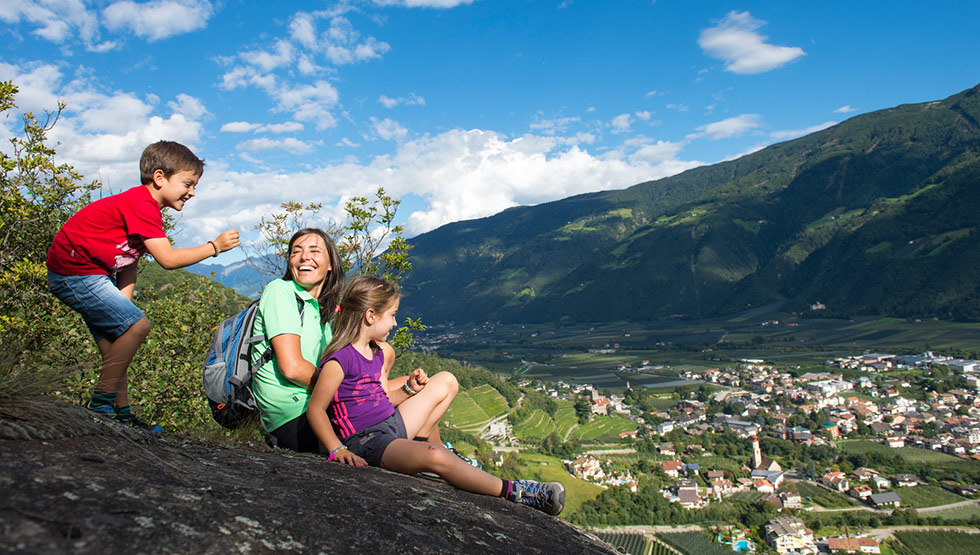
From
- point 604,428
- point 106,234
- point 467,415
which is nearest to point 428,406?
point 106,234

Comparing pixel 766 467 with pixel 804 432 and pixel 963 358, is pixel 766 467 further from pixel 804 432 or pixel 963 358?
pixel 963 358

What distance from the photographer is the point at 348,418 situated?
11.6 feet

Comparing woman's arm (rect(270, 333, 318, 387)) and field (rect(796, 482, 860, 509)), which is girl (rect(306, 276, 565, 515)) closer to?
woman's arm (rect(270, 333, 318, 387))

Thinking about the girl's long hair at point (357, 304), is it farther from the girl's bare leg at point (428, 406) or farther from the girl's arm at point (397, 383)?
the girl's bare leg at point (428, 406)

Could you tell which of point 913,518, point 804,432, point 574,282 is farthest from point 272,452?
point 574,282

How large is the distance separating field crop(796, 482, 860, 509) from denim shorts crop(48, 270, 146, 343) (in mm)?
41195

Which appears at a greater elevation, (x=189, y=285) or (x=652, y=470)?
(x=189, y=285)

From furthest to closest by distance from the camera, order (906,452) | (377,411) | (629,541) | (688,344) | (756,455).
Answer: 1. (688,344)
2. (756,455)
3. (906,452)
4. (629,541)
5. (377,411)

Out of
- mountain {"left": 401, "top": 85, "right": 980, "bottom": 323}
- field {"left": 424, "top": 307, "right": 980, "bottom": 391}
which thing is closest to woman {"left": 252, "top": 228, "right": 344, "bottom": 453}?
field {"left": 424, "top": 307, "right": 980, "bottom": 391}

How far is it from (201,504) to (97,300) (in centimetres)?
242

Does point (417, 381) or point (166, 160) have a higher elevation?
point (166, 160)

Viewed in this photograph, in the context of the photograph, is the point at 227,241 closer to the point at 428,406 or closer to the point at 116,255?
the point at 116,255

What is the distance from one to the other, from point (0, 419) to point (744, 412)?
6372 centimetres

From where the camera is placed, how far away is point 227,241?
338cm
